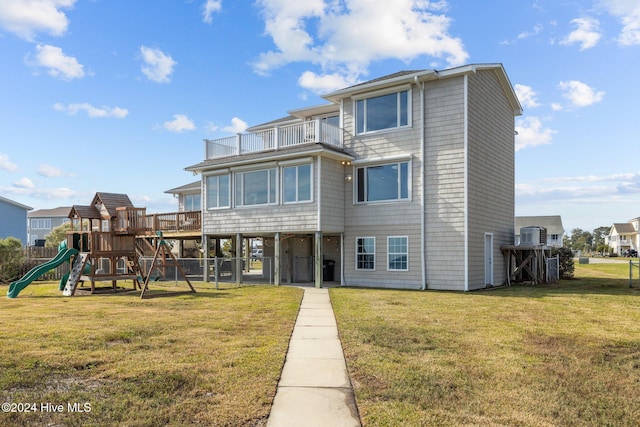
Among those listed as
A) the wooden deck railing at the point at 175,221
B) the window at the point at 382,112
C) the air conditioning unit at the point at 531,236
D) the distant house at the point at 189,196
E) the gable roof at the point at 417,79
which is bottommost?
the air conditioning unit at the point at 531,236

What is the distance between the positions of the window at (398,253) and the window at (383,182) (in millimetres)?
1666

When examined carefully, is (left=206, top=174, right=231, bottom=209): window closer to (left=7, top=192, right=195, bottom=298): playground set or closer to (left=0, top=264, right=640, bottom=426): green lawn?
(left=7, top=192, right=195, bottom=298): playground set

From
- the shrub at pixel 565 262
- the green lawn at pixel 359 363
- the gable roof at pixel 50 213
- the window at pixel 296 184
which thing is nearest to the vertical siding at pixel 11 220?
the gable roof at pixel 50 213

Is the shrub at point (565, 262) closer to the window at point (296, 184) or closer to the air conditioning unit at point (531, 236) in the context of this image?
the air conditioning unit at point (531, 236)

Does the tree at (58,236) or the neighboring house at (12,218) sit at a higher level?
the neighboring house at (12,218)

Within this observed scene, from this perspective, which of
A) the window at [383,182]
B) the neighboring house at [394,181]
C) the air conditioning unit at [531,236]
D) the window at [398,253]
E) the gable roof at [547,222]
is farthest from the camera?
the gable roof at [547,222]

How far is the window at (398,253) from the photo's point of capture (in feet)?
57.0

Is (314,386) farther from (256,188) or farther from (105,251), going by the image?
(256,188)

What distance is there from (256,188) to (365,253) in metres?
5.60

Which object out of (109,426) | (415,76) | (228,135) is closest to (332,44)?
(415,76)

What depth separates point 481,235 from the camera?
56.7 feet

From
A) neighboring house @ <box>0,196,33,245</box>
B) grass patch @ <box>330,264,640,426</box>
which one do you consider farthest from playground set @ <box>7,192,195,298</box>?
neighboring house @ <box>0,196,33,245</box>

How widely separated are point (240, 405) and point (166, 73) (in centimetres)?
1736

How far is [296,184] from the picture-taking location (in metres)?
18.4
